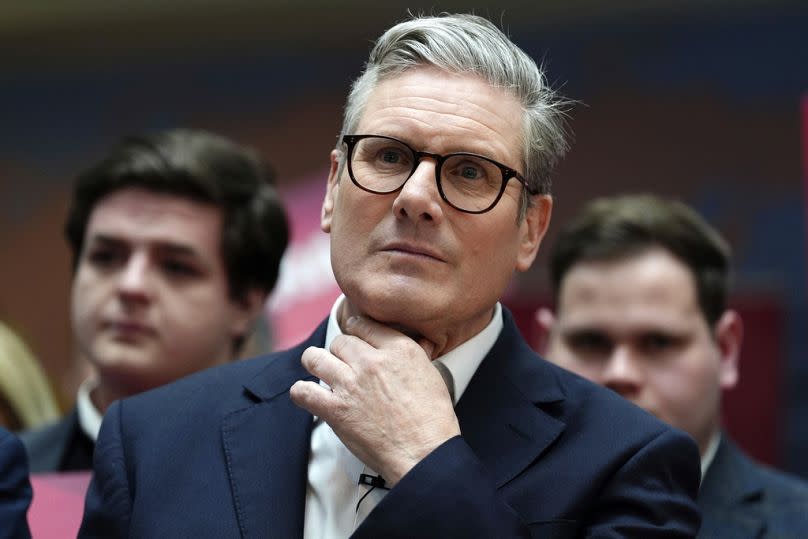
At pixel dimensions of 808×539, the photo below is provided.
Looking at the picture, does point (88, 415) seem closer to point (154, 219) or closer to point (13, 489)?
point (154, 219)

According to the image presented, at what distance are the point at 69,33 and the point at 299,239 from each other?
173cm

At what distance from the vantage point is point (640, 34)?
18.6ft

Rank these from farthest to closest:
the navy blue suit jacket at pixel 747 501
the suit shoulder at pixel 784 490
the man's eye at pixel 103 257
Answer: the man's eye at pixel 103 257 < the suit shoulder at pixel 784 490 < the navy blue suit jacket at pixel 747 501

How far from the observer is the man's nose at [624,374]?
308 cm

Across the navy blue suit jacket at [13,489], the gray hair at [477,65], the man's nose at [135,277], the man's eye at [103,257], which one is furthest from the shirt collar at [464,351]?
the man's eye at [103,257]

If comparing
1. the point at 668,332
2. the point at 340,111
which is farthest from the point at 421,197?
the point at 340,111

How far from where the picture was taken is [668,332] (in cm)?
316

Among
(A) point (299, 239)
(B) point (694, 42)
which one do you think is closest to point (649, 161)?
(B) point (694, 42)

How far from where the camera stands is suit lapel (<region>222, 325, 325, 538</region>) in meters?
1.90

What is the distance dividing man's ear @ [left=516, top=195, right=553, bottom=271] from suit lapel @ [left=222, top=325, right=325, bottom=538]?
0.39 meters

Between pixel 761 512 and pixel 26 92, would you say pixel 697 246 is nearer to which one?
pixel 761 512

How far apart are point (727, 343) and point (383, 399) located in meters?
1.77

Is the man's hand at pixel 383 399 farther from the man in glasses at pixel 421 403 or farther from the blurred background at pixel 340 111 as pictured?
Result: the blurred background at pixel 340 111

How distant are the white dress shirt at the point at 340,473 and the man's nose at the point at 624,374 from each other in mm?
1033
